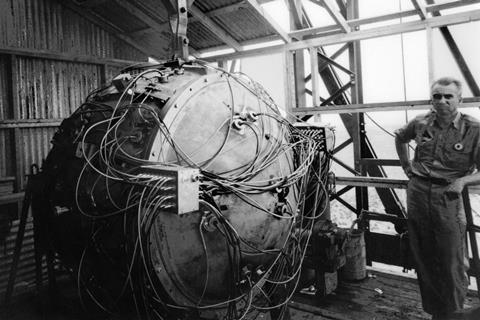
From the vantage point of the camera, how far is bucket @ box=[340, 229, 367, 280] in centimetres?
506

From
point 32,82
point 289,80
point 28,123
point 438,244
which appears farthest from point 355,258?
point 32,82

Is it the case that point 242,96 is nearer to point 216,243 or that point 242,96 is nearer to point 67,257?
point 216,243

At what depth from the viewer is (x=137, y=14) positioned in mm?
6789

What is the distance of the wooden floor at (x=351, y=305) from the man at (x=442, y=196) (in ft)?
1.87

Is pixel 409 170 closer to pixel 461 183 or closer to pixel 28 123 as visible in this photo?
pixel 461 183

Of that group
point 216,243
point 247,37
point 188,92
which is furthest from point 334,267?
point 247,37

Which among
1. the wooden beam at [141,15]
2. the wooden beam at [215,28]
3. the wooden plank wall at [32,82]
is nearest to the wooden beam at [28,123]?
the wooden plank wall at [32,82]

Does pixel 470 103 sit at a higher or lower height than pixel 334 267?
higher

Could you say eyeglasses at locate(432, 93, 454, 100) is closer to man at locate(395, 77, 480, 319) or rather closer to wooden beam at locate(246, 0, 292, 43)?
man at locate(395, 77, 480, 319)

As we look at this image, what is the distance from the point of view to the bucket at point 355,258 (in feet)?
16.6

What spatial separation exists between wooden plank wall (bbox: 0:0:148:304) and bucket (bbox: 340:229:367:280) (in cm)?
451

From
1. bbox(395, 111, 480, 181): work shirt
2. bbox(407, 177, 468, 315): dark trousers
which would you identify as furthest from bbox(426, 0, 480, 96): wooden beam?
bbox(407, 177, 468, 315): dark trousers

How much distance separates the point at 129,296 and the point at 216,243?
0.77m

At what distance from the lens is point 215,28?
6.62m
